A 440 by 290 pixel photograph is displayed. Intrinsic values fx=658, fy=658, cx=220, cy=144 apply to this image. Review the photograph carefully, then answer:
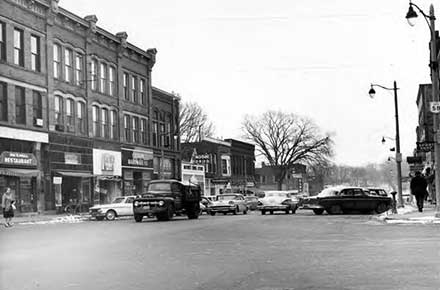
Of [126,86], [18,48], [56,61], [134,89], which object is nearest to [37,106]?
[18,48]

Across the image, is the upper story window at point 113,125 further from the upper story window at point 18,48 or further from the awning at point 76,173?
the upper story window at point 18,48

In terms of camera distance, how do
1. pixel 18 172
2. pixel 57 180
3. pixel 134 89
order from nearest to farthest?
pixel 18 172
pixel 57 180
pixel 134 89

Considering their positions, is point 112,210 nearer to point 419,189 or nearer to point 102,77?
point 419,189

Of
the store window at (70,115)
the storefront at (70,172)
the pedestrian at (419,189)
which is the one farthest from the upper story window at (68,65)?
the pedestrian at (419,189)

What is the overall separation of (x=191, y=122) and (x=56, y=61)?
54.0 m

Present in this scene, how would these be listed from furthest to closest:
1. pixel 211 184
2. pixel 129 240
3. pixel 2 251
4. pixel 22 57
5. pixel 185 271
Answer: pixel 211 184 → pixel 22 57 → pixel 129 240 → pixel 2 251 → pixel 185 271

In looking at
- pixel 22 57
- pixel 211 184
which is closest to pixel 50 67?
pixel 22 57

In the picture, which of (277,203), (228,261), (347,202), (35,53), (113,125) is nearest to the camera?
(228,261)

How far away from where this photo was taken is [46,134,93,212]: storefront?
41.6 meters

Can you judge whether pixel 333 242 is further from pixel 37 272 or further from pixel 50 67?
pixel 50 67

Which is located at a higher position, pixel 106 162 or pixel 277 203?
pixel 106 162

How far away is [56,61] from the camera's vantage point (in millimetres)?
43531

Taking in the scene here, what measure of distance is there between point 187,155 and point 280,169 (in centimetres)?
1719

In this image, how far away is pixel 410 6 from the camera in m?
23.1
